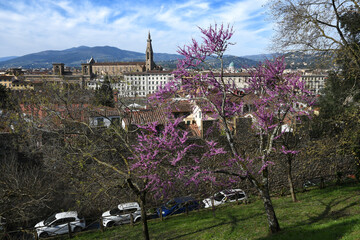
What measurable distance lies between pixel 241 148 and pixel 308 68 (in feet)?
17.8

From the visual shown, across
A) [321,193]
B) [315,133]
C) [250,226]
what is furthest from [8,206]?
[315,133]

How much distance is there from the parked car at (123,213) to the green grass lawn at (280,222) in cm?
98

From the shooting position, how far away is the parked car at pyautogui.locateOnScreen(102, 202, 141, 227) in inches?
537

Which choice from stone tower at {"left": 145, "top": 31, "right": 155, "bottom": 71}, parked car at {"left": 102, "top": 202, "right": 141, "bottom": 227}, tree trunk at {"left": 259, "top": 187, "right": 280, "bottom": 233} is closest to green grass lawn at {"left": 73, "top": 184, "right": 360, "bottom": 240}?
tree trunk at {"left": 259, "top": 187, "right": 280, "bottom": 233}

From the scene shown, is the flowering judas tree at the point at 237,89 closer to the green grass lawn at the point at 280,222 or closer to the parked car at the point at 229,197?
the green grass lawn at the point at 280,222

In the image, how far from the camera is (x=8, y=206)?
13.4 meters

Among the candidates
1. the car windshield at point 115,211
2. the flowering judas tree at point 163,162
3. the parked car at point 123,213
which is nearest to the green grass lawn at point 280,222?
the parked car at point 123,213

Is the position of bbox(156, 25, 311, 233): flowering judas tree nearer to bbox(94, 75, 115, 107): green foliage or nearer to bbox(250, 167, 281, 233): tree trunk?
bbox(250, 167, 281, 233): tree trunk

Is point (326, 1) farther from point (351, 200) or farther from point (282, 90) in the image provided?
point (351, 200)

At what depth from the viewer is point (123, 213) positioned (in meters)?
14.0

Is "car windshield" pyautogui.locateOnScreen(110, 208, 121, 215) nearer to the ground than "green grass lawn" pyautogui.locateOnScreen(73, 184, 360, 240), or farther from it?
nearer to the ground

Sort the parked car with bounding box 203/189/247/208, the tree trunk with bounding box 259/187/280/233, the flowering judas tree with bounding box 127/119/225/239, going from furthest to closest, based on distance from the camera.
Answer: the parked car with bounding box 203/189/247/208 → the tree trunk with bounding box 259/187/280/233 → the flowering judas tree with bounding box 127/119/225/239

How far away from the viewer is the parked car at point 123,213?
537 inches

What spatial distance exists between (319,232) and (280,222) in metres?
2.20
